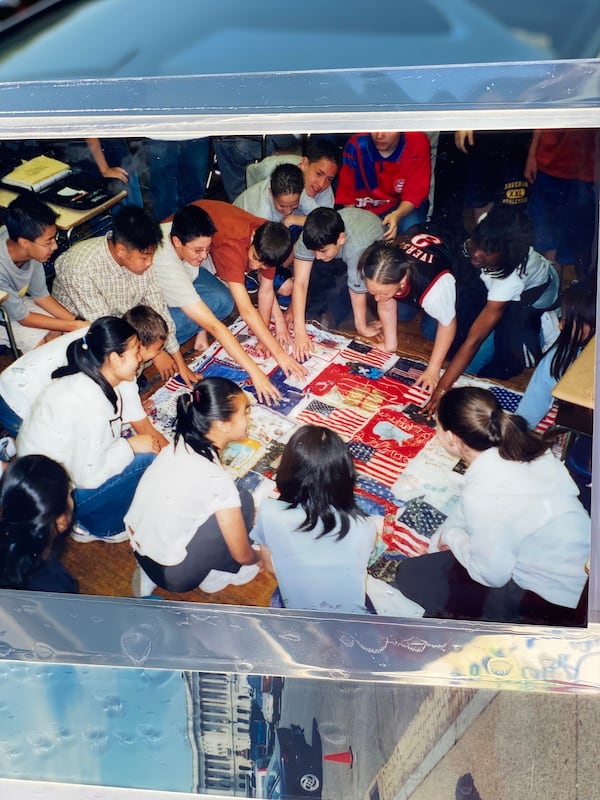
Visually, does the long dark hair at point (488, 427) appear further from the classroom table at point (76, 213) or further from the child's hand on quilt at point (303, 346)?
the classroom table at point (76, 213)

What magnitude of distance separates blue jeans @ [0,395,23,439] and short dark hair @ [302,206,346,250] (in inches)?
24.7

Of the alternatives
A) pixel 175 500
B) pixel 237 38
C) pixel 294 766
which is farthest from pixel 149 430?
pixel 237 38

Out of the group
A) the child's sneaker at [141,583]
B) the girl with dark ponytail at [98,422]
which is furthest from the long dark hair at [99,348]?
the child's sneaker at [141,583]

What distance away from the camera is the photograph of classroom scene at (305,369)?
125 cm

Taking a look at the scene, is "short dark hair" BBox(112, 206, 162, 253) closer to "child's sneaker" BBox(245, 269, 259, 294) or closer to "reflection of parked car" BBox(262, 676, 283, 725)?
"child's sneaker" BBox(245, 269, 259, 294)

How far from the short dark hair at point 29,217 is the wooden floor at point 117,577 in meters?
0.34

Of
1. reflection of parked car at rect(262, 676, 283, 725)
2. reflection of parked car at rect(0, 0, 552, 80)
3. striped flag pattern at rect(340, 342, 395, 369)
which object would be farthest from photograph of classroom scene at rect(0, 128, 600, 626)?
reflection of parked car at rect(0, 0, 552, 80)

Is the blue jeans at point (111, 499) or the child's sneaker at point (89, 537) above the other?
the blue jeans at point (111, 499)

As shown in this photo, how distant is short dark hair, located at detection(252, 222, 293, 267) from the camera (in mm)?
1294

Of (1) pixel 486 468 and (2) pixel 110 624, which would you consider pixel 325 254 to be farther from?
(2) pixel 110 624

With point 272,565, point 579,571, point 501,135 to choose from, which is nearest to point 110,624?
point 272,565

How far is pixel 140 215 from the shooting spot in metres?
1.32

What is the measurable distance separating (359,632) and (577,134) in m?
0.93

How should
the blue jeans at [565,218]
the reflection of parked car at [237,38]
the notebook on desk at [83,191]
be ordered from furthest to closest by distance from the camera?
the reflection of parked car at [237,38] → the notebook on desk at [83,191] → the blue jeans at [565,218]
